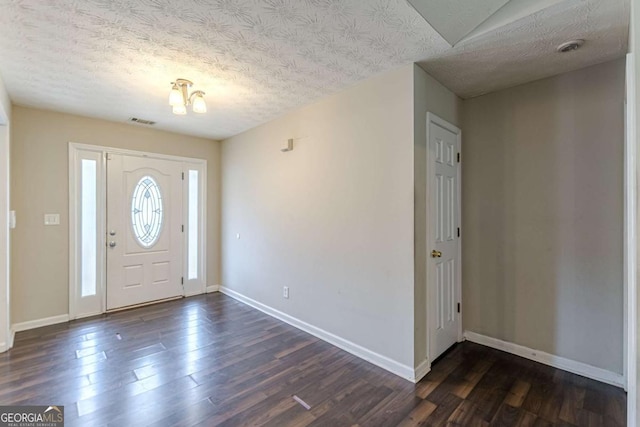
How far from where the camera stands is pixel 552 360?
2.39 metres

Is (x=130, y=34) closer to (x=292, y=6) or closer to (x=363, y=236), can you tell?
(x=292, y=6)

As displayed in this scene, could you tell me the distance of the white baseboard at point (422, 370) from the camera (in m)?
2.22

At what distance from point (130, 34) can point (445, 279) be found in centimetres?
311

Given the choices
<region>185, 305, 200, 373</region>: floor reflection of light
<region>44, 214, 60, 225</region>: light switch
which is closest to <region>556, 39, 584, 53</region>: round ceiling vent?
<region>185, 305, 200, 373</region>: floor reflection of light

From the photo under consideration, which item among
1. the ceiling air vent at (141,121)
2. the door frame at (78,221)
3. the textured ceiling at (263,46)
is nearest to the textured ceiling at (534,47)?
the textured ceiling at (263,46)

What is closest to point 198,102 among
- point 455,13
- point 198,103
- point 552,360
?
point 198,103

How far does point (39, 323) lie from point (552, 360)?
5254 mm

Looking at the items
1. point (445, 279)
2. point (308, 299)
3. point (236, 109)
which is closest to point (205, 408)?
point (308, 299)

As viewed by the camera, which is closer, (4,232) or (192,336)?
(4,232)

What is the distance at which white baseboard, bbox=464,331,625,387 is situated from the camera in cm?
214

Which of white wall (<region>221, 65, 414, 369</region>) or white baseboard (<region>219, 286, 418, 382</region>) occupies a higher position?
white wall (<region>221, 65, 414, 369</region>)

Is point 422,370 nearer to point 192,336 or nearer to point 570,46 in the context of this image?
point 192,336

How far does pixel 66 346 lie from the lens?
2773 mm

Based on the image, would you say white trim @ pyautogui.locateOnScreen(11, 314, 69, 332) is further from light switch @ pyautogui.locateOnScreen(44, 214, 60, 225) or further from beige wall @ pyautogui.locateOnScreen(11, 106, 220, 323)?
light switch @ pyautogui.locateOnScreen(44, 214, 60, 225)
